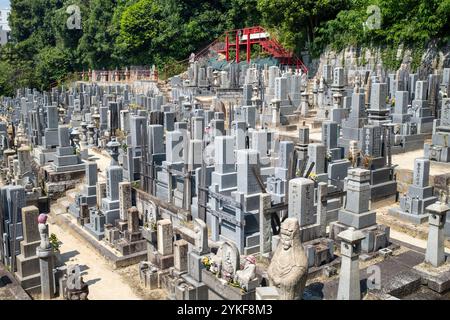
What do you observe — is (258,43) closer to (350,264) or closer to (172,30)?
(172,30)

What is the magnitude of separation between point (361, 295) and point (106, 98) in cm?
2360

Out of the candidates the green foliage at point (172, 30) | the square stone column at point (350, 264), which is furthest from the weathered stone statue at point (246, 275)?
the green foliage at point (172, 30)

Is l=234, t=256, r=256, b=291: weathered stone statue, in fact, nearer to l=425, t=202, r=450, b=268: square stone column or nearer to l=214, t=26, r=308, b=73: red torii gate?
l=425, t=202, r=450, b=268: square stone column

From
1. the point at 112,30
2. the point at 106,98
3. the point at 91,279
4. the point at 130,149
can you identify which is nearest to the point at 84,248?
the point at 91,279

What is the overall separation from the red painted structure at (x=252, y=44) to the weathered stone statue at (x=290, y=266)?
30160 millimetres

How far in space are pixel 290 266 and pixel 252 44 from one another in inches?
1504

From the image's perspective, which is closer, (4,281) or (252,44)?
(4,281)

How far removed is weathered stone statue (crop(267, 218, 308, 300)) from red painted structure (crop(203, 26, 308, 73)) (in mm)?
30160

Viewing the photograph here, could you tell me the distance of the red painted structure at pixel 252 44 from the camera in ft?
126

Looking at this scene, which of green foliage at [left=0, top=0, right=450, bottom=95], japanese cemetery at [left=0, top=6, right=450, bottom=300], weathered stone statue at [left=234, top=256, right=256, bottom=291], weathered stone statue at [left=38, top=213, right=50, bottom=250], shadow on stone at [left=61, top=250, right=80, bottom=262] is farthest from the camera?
green foliage at [left=0, top=0, right=450, bottom=95]

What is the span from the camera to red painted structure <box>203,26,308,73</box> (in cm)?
3838

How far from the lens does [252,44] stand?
1683 inches

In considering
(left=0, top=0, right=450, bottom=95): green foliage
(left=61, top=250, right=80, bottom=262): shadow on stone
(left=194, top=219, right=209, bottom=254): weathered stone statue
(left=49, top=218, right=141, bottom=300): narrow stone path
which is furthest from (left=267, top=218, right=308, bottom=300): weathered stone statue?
(left=0, top=0, right=450, bottom=95): green foliage

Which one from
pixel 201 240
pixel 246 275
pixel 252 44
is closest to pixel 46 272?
pixel 201 240
